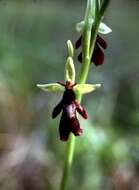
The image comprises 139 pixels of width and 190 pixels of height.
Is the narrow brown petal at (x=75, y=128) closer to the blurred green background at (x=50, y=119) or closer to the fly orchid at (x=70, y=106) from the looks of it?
the fly orchid at (x=70, y=106)

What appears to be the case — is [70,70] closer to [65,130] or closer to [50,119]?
[65,130]

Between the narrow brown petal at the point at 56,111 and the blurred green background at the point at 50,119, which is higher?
the narrow brown petal at the point at 56,111

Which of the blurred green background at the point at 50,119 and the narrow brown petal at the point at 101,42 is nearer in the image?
the narrow brown petal at the point at 101,42

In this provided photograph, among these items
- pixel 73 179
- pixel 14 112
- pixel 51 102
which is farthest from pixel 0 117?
pixel 73 179

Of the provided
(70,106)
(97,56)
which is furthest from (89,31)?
(70,106)

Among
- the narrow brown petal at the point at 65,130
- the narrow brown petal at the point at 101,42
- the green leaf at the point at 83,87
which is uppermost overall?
the narrow brown petal at the point at 101,42

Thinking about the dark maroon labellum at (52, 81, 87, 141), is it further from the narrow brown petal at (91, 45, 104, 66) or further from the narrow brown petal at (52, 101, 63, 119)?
the narrow brown petal at (91, 45, 104, 66)

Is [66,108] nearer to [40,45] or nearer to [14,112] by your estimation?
[14,112]

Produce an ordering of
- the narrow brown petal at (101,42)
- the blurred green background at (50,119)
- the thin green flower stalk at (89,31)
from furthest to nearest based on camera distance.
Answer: the blurred green background at (50,119) < the narrow brown petal at (101,42) < the thin green flower stalk at (89,31)

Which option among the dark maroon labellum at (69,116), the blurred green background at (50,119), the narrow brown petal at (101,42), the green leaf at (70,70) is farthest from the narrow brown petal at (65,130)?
the blurred green background at (50,119)
